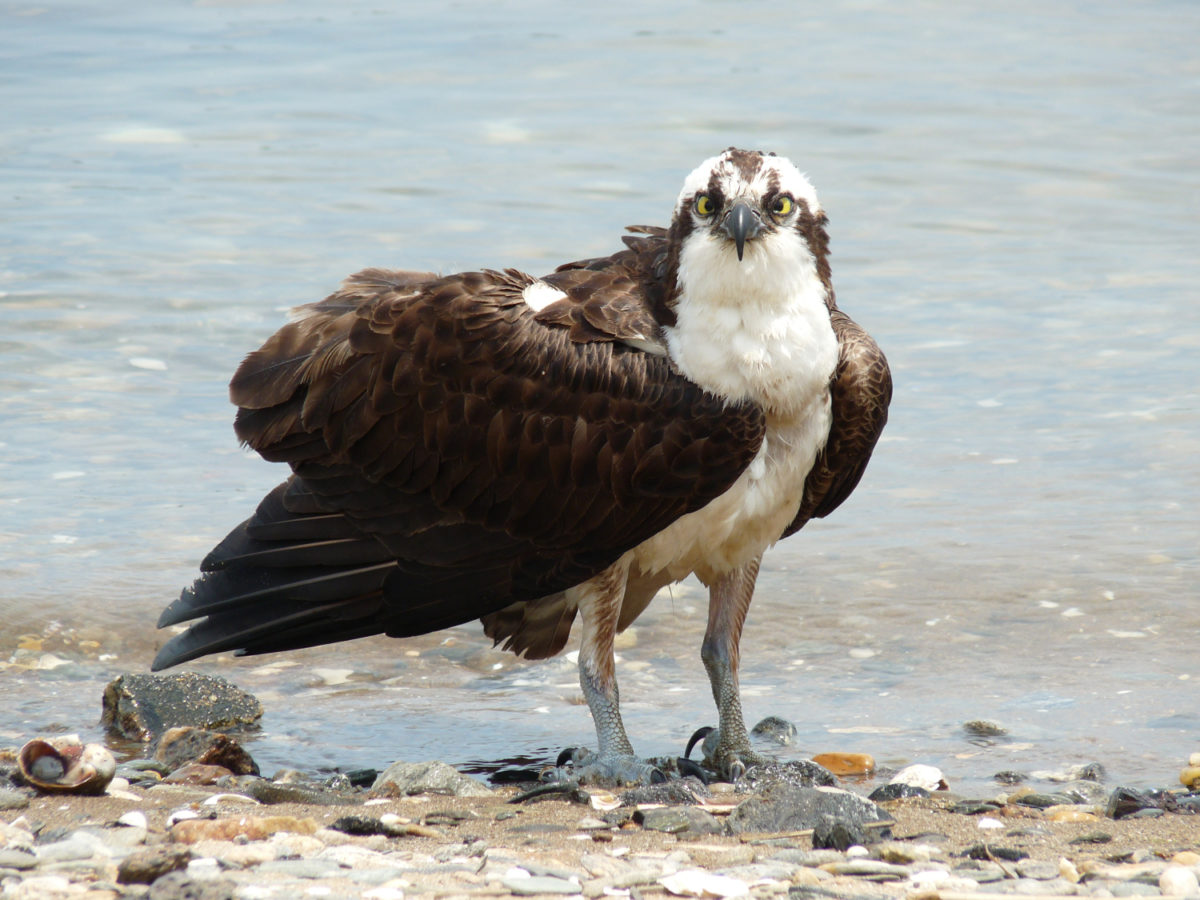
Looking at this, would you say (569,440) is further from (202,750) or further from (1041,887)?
(1041,887)

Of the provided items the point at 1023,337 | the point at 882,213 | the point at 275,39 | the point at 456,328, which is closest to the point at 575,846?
the point at 456,328

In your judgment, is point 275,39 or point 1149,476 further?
point 275,39

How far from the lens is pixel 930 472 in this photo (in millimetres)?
9125

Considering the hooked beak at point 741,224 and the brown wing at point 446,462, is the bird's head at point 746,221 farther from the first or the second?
the brown wing at point 446,462

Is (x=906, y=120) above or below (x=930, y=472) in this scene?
above

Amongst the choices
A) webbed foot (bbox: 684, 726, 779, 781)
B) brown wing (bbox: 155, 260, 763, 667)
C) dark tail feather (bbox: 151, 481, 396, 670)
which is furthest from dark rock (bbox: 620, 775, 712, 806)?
dark tail feather (bbox: 151, 481, 396, 670)

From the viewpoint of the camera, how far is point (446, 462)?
18.5 ft

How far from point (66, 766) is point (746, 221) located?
261 cm

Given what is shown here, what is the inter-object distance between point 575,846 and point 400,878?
674mm

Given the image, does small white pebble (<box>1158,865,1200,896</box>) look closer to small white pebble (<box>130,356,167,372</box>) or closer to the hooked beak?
the hooked beak

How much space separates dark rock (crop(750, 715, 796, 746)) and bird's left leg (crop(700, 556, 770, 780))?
0.51 feet

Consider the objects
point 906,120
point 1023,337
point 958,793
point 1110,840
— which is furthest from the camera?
point 906,120

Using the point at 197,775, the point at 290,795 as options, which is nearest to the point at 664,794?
the point at 290,795

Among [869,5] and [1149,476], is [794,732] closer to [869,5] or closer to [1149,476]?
[1149,476]
